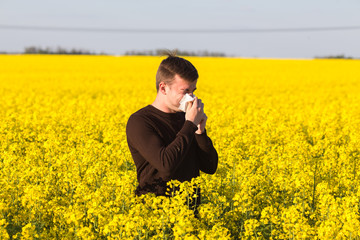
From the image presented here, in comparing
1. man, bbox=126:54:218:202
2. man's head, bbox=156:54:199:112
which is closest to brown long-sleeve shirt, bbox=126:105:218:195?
man, bbox=126:54:218:202

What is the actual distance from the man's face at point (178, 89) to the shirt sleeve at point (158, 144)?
22 cm

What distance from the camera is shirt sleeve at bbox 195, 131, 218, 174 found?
3.55m

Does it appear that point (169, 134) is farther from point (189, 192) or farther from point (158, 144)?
point (189, 192)

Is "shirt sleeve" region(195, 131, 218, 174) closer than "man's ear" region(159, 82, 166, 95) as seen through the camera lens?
No

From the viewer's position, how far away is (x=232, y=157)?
616cm

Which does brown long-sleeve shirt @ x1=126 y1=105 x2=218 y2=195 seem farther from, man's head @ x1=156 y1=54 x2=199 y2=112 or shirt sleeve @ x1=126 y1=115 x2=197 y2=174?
man's head @ x1=156 y1=54 x2=199 y2=112

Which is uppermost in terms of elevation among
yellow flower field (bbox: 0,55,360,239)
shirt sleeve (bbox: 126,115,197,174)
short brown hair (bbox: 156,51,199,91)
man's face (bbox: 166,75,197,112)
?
short brown hair (bbox: 156,51,199,91)

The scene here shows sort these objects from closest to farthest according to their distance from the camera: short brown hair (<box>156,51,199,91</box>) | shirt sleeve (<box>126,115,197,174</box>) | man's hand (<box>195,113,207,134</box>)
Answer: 1. shirt sleeve (<box>126,115,197,174</box>)
2. short brown hair (<box>156,51,199,91</box>)
3. man's hand (<box>195,113,207,134</box>)

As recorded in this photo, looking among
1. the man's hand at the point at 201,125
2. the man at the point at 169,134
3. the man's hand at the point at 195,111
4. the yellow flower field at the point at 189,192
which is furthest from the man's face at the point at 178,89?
the yellow flower field at the point at 189,192

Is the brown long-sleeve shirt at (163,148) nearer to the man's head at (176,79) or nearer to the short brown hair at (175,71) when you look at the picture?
the man's head at (176,79)

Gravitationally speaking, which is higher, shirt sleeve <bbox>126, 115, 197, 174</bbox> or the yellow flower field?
shirt sleeve <bbox>126, 115, 197, 174</bbox>

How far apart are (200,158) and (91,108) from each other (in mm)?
11970

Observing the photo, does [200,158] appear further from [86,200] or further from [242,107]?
[242,107]

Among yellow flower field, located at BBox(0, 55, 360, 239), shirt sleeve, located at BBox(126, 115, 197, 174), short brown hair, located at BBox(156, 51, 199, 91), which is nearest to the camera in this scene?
shirt sleeve, located at BBox(126, 115, 197, 174)
